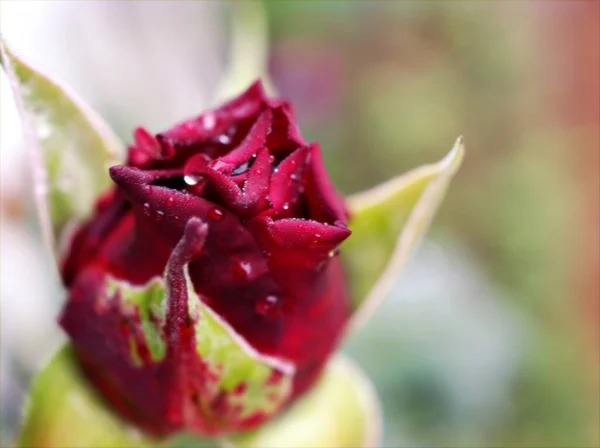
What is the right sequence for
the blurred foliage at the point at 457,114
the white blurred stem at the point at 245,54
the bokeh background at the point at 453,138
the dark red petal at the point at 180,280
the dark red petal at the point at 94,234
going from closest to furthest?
the dark red petal at the point at 180,280 < the dark red petal at the point at 94,234 < the white blurred stem at the point at 245,54 < the bokeh background at the point at 453,138 < the blurred foliage at the point at 457,114

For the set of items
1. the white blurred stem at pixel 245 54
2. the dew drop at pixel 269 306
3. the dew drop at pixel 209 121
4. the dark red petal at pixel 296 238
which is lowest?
the dew drop at pixel 269 306

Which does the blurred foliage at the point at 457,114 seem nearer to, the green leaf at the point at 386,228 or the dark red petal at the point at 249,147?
the green leaf at the point at 386,228

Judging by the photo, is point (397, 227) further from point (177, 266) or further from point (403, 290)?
point (403, 290)

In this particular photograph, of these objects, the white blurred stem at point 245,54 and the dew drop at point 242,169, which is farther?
the white blurred stem at point 245,54

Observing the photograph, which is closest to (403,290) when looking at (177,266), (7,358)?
(7,358)

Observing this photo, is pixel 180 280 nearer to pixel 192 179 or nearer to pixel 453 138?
pixel 192 179

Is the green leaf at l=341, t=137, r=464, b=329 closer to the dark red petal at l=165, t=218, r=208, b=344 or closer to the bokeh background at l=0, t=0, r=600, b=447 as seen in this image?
the dark red petal at l=165, t=218, r=208, b=344

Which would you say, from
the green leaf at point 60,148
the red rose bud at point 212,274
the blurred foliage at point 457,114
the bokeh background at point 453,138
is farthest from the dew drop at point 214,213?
the blurred foliage at point 457,114
